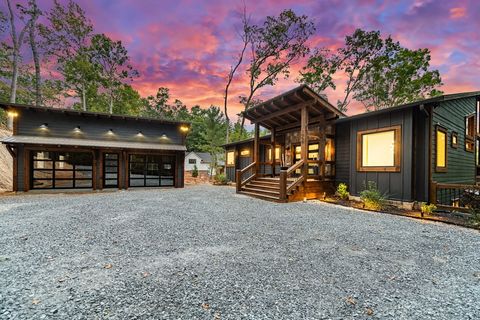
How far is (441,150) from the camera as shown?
22.4 feet

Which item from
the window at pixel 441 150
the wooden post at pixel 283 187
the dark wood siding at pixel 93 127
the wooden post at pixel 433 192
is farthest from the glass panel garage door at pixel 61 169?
the window at pixel 441 150

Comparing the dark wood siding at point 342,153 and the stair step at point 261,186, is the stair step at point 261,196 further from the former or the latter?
the dark wood siding at point 342,153

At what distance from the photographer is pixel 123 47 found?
65.4ft

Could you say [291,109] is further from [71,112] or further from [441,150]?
[71,112]

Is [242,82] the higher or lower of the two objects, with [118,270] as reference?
higher

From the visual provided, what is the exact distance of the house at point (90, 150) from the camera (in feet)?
32.3

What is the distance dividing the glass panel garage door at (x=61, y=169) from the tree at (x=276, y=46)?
50.1 ft

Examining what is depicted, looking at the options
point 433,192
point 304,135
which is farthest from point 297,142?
point 433,192

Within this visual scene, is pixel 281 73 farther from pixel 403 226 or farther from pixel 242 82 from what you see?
pixel 403 226

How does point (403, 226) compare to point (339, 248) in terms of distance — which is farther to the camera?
point (403, 226)

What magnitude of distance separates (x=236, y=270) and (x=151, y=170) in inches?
454

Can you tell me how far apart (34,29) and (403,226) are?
26.3 metres

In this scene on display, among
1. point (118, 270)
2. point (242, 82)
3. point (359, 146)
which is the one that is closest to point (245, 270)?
point (118, 270)

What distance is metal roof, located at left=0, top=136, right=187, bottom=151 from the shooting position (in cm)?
943
